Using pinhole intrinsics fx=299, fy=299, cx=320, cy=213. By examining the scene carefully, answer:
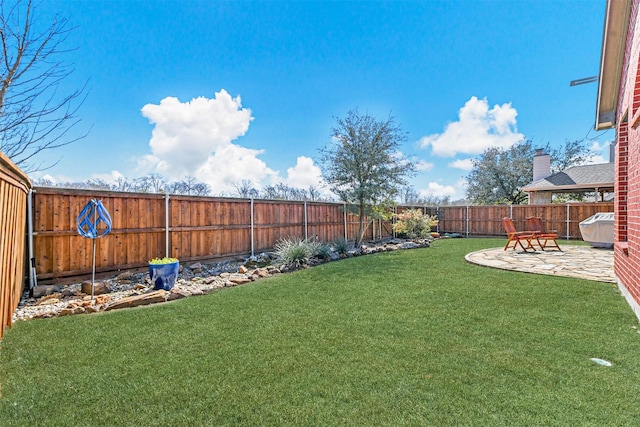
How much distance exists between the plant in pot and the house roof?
25.2 feet

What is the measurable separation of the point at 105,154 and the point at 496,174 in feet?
76.0

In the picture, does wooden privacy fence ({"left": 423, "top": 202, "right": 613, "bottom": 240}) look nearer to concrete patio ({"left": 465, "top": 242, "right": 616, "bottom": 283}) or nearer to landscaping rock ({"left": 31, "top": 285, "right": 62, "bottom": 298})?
concrete patio ({"left": 465, "top": 242, "right": 616, "bottom": 283})

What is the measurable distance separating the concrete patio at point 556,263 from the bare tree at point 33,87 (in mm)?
7835

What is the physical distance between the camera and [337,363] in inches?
94.8

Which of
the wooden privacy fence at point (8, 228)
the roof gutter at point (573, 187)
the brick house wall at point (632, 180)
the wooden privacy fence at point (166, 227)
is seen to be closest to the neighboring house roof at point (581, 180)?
the roof gutter at point (573, 187)

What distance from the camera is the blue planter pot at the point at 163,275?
5117 millimetres

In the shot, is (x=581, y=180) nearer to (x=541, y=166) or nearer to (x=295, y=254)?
(x=541, y=166)

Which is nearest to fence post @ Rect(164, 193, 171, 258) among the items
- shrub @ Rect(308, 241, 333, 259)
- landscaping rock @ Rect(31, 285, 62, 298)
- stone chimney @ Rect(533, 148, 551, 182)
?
landscaping rock @ Rect(31, 285, 62, 298)

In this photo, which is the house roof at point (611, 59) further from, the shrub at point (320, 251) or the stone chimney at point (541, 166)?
the stone chimney at point (541, 166)

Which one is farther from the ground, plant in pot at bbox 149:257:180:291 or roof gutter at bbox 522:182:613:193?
roof gutter at bbox 522:182:613:193

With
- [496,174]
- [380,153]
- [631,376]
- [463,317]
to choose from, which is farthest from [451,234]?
[631,376]

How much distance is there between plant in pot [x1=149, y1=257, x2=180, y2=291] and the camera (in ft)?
16.8

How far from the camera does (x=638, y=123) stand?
301 centimetres

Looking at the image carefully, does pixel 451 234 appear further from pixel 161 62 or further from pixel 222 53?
pixel 161 62
